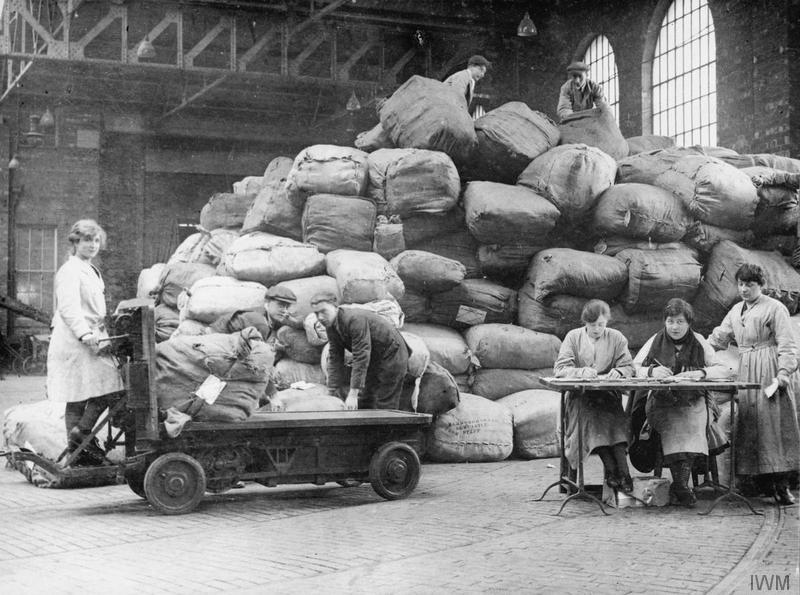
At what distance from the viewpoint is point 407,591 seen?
3.58 metres

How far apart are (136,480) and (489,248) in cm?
391

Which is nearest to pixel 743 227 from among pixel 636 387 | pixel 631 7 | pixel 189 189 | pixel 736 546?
pixel 636 387

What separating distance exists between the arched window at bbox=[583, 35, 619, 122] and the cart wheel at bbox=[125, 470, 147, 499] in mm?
13818

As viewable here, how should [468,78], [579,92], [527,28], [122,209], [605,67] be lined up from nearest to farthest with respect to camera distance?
[468,78] < [579,92] < [527,28] < [605,67] < [122,209]

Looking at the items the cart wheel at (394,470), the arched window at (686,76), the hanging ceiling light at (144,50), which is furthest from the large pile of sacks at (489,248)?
the arched window at (686,76)

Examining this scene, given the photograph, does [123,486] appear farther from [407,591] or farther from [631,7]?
[631,7]

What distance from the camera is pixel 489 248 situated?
26.7 feet

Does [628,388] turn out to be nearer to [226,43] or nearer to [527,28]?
[527,28]

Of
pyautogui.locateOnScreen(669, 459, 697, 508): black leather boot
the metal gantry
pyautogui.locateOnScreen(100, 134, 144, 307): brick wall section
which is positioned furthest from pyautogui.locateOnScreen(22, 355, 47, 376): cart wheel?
pyautogui.locateOnScreen(669, 459, 697, 508): black leather boot

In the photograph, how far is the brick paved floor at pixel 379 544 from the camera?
373 cm

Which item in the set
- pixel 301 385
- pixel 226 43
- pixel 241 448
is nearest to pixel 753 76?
pixel 301 385

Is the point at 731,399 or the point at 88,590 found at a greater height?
the point at 731,399

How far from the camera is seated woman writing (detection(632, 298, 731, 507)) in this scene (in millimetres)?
5465

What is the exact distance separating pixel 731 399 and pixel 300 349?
3367 mm
